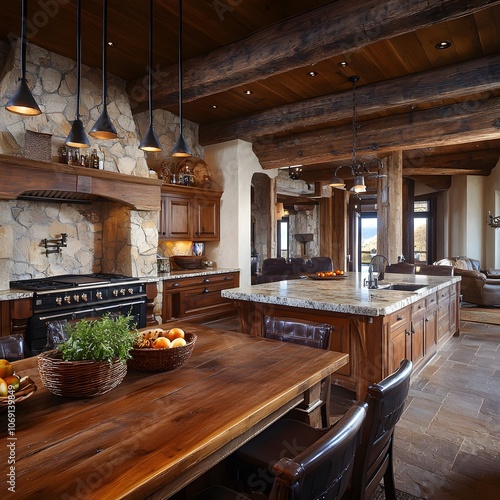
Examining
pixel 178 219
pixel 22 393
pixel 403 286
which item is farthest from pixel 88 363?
pixel 178 219

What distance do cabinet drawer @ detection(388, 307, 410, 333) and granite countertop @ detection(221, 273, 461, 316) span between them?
11 centimetres

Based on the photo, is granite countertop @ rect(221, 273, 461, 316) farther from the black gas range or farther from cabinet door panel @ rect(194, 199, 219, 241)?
cabinet door panel @ rect(194, 199, 219, 241)

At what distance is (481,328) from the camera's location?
5.79 meters

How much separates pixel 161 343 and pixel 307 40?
2.90 metres

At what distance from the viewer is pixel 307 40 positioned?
10.8 ft

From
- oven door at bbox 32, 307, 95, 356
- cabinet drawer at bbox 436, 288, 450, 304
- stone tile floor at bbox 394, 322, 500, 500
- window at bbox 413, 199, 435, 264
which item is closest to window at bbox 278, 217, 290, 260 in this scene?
window at bbox 413, 199, 435, 264

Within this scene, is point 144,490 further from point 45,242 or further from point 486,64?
point 486,64

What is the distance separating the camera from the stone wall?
155 inches

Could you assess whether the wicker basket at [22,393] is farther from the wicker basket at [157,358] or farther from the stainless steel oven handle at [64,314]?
the stainless steel oven handle at [64,314]

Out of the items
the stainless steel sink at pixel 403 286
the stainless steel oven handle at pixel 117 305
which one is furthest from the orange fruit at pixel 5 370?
the stainless steel sink at pixel 403 286

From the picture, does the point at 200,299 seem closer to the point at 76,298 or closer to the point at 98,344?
the point at 76,298

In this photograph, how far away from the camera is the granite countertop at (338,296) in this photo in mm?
2903

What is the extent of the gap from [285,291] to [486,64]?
337 cm

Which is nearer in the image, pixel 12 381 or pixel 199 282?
pixel 12 381
